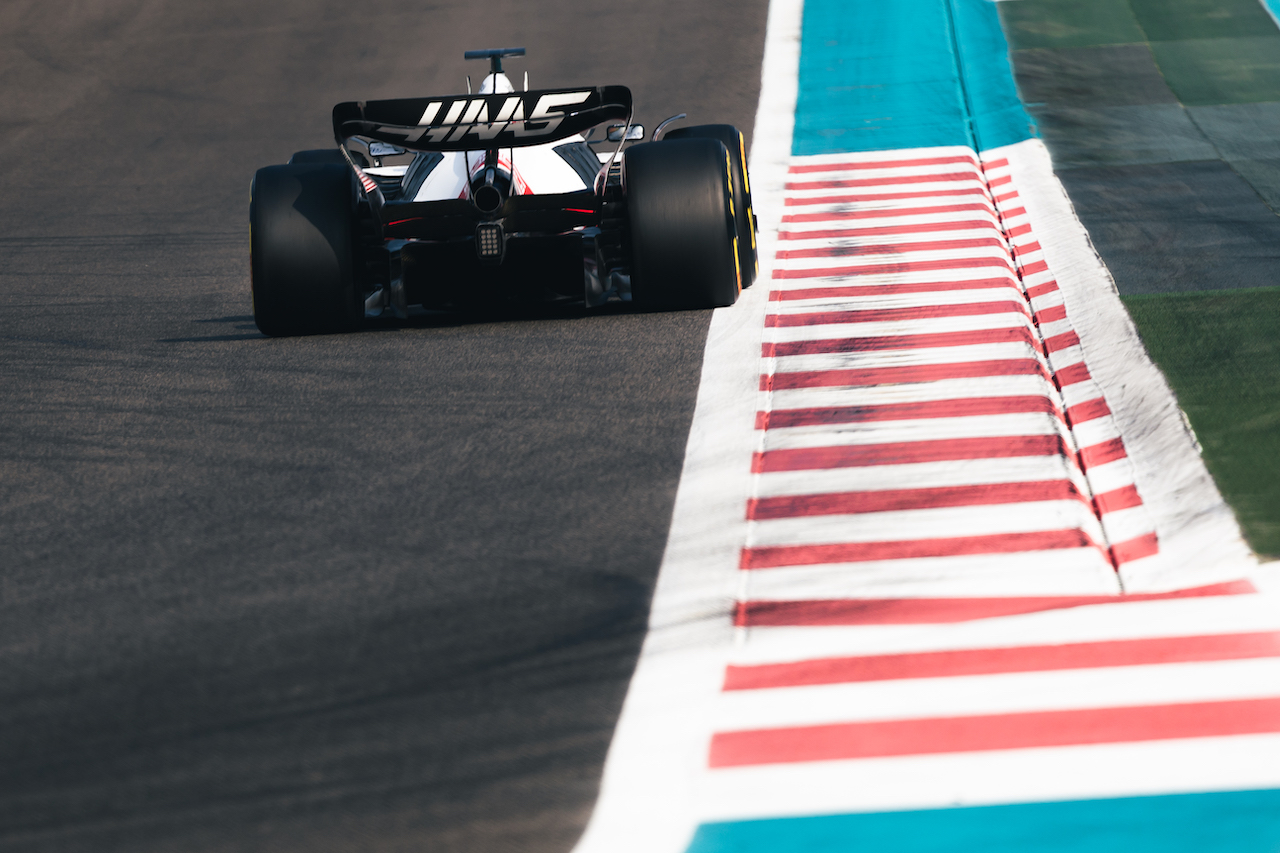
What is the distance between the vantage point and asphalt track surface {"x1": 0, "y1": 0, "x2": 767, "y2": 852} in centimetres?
329

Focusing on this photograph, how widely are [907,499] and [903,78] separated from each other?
11.2 m

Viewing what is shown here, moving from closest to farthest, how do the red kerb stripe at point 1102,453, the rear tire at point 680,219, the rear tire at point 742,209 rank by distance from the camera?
the red kerb stripe at point 1102,453 < the rear tire at point 680,219 < the rear tire at point 742,209

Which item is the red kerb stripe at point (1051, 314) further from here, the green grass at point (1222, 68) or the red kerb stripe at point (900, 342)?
the green grass at point (1222, 68)

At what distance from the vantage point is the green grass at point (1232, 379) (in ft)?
14.9

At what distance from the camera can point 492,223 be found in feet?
22.7

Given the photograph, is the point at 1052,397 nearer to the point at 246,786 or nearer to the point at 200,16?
the point at 246,786

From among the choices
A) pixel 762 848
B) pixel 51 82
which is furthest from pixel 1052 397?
pixel 51 82

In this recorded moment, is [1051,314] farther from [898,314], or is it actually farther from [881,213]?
[881,213]

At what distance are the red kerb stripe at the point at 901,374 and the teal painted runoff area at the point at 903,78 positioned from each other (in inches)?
248

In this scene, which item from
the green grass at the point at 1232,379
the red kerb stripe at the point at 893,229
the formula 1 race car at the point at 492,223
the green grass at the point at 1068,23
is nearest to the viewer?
the green grass at the point at 1232,379

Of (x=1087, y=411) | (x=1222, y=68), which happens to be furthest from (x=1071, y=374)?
(x=1222, y=68)

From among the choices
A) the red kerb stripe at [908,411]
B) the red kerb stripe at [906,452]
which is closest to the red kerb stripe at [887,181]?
the red kerb stripe at [908,411]

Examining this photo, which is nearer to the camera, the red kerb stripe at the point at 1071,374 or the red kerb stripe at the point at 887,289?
the red kerb stripe at the point at 1071,374

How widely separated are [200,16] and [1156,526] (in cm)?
1888
